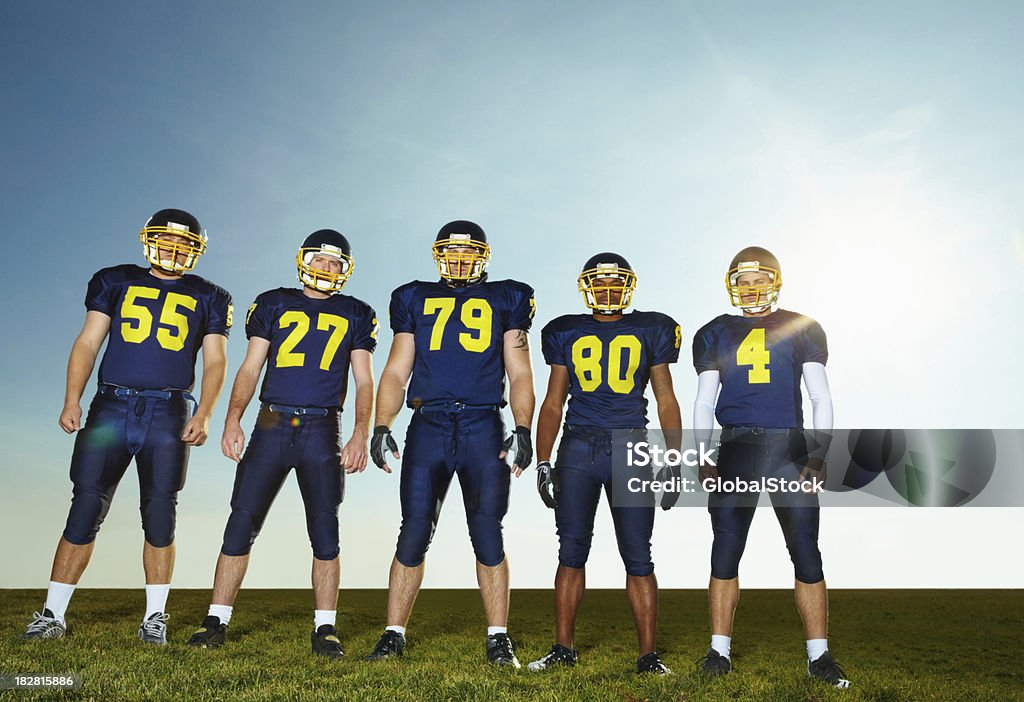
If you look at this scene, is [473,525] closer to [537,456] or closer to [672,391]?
[537,456]

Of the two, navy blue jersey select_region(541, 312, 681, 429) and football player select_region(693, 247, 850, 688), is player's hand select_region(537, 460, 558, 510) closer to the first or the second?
navy blue jersey select_region(541, 312, 681, 429)

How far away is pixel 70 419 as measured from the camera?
723 centimetres

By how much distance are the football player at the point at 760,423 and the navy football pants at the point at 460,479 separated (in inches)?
72.0

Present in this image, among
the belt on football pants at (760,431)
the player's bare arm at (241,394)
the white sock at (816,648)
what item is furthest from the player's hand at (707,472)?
the player's bare arm at (241,394)

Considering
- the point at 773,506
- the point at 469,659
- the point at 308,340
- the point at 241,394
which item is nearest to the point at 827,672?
the point at 773,506

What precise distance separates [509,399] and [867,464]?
3.70 metres

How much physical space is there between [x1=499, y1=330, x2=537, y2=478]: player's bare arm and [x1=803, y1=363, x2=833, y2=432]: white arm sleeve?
2455 mm

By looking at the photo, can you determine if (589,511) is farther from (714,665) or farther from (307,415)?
(307,415)

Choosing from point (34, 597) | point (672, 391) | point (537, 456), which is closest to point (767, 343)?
point (672, 391)

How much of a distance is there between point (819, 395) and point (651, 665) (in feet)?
8.94

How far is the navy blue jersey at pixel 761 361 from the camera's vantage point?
6844 mm

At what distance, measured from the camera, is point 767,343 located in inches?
276

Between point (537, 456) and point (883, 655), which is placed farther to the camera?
point (883, 655)

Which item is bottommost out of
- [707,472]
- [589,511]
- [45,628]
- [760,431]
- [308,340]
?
[45,628]
